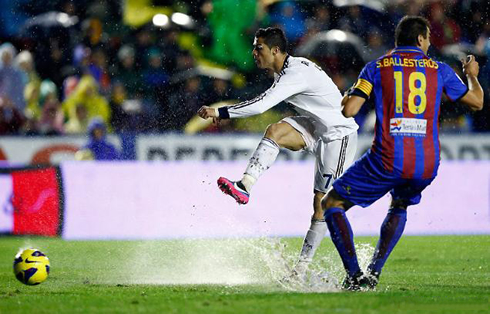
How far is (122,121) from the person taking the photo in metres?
18.2

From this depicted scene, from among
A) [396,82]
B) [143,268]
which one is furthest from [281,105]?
[396,82]

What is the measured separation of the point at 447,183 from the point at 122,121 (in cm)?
592

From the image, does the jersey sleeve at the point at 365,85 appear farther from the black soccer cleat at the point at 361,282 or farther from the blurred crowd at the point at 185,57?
the blurred crowd at the point at 185,57

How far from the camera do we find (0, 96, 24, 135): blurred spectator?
1793 centimetres

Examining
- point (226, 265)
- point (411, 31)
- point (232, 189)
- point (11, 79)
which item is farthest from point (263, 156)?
point (11, 79)

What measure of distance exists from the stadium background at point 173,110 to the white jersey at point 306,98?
16.1 feet

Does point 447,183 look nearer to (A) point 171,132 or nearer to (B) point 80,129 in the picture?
(A) point 171,132

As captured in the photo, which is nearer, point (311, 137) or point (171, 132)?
point (311, 137)

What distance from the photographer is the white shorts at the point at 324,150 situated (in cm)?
984

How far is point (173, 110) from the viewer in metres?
17.9

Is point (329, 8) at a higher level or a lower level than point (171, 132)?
higher

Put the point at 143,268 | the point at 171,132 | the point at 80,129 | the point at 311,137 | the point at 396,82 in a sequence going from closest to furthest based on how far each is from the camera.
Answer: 1. the point at 396,82
2. the point at 311,137
3. the point at 143,268
4. the point at 171,132
5. the point at 80,129

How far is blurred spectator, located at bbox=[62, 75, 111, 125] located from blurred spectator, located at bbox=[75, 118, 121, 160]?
1760mm

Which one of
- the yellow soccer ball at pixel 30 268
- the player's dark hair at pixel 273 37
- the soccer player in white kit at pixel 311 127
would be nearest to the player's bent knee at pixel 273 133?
the soccer player in white kit at pixel 311 127
